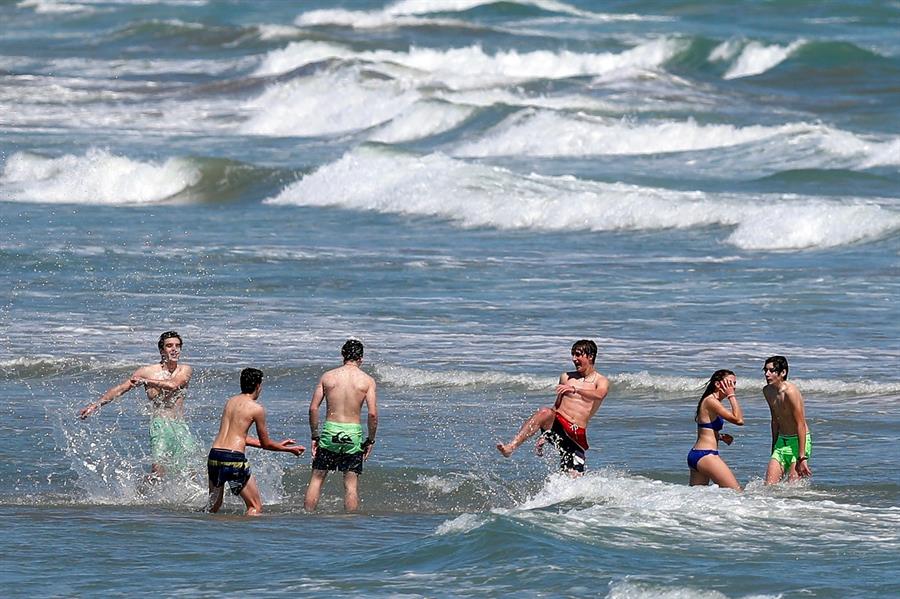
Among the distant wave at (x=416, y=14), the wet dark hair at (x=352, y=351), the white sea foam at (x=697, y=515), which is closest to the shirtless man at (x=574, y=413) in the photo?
the white sea foam at (x=697, y=515)

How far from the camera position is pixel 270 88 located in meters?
45.2

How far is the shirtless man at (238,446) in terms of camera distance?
415 inches

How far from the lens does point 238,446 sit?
1058 cm

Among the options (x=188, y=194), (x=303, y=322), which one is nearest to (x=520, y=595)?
(x=303, y=322)

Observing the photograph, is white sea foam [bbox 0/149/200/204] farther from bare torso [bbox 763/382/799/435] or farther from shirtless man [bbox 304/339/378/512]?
bare torso [bbox 763/382/799/435]

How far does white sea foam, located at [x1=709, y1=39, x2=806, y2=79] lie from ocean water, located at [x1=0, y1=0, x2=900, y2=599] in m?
1.57

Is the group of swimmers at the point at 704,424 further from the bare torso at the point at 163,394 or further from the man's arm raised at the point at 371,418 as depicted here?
the bare torso at the point at 163,394

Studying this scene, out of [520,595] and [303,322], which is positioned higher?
[303,322]

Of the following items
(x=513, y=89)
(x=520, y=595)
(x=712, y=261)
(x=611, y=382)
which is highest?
(x=513, y=89)

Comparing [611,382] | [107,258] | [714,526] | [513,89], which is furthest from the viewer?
[513,89]

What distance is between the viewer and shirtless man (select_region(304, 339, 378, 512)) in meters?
10.9

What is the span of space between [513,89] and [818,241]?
69.3ft

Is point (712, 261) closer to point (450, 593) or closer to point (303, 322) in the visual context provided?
point (303, 322)

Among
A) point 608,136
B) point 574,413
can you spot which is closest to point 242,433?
point 574,413
